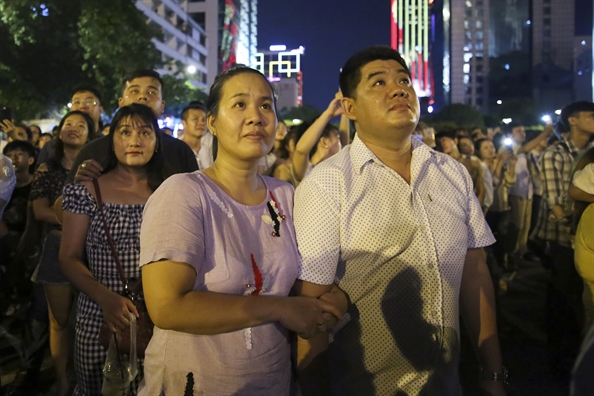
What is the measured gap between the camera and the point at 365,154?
8.15 feet

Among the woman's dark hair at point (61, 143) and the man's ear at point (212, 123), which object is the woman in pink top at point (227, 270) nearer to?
the man's ear at point (212, 123)

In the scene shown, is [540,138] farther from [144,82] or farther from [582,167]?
[144,82]

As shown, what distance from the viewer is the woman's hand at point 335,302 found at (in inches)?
83.2

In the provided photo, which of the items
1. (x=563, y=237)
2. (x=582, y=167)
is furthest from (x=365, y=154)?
(x=563, y=237)

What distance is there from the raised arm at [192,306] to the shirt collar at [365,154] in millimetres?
846

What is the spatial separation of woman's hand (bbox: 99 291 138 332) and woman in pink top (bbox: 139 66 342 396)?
62 centimetres

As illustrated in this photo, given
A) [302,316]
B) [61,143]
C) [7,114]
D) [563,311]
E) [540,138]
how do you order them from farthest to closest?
[7,114] → [540,138] → [563,311] → [61,143] → [302,316]

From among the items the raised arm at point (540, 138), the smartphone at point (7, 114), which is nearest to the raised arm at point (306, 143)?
the raised arm at point (540, 138)

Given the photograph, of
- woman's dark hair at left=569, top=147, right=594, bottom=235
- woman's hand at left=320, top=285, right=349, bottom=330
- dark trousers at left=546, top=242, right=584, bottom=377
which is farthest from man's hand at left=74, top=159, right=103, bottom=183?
dark trousers at left=546, top=242, right=584, bottom=377

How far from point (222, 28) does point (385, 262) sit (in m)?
102

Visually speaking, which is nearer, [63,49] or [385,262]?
[385,262]

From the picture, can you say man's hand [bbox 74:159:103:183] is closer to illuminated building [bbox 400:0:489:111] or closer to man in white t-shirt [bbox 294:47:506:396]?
man in white t-shirt [bbox 294:47:506:396]

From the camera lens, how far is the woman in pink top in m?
1.79

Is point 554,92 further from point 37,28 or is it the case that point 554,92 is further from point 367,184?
point 367,184
